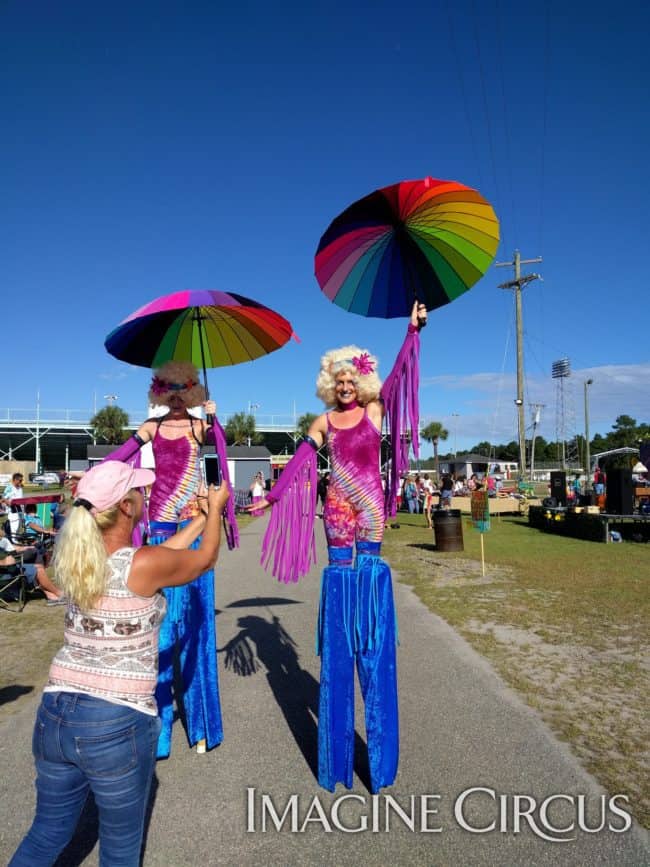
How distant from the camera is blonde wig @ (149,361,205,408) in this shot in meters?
4.18

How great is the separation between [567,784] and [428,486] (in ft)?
69.5

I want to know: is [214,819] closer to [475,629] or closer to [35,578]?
[475,629]

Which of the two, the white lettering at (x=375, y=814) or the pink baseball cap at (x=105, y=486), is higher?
the pink baseball cap at (x=105, y=486)

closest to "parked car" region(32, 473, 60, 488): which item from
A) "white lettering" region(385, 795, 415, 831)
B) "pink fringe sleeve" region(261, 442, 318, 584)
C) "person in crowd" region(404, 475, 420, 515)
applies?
"person in crowd" region(404, 475, 420, 515)

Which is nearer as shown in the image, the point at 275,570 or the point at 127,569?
the point at 127,569

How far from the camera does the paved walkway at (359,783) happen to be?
267cm

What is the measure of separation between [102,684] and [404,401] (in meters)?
2.40

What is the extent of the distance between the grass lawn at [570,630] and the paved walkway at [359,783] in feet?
0.81

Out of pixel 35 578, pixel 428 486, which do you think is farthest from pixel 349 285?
pixel 428 486

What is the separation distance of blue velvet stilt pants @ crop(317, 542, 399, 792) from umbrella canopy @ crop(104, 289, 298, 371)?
1885mm

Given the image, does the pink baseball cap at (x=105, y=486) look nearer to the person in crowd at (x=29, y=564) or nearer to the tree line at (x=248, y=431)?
the person in crowd at (x=29, y=564)

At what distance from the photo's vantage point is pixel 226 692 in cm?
476

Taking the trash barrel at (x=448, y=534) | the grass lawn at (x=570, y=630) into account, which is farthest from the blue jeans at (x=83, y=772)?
the trash barrel at (x=448, y=534)

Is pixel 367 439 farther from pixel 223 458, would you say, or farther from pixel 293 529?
pixel 223 458
